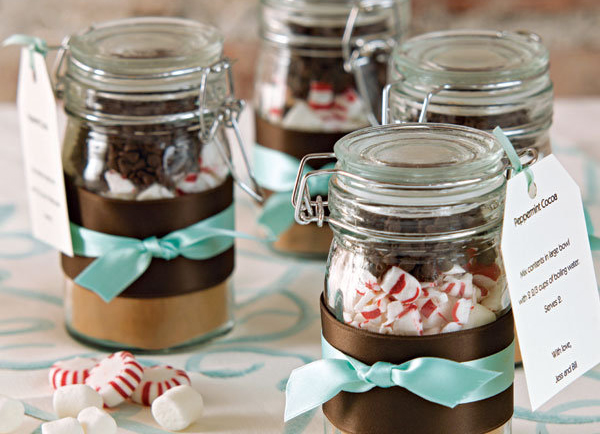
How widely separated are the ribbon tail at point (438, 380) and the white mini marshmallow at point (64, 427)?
237 millimetres

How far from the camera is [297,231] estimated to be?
1.15 metres

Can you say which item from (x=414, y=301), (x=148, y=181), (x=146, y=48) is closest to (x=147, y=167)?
(x=148, y=181)

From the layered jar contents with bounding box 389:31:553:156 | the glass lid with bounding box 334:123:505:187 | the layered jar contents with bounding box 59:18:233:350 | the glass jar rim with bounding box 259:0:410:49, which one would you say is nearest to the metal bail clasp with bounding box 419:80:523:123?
the layered jar contents with bounding box 389:31:553:156

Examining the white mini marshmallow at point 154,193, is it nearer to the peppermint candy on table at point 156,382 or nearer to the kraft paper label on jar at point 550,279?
the peppermint candy on table at point 156,382

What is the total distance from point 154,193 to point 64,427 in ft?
0.83

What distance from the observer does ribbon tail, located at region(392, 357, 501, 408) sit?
0.65 metres

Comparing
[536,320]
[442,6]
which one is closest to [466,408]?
[536,320]

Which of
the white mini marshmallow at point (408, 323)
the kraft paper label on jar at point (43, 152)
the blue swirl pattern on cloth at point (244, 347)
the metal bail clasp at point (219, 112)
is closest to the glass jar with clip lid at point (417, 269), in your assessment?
the white mini marshmallow at point (408, 323)

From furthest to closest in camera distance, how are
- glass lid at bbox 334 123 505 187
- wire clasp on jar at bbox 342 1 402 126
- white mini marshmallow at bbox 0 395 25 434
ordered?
1. wire clasp on jar at bbox 342 1 402 126
2. white mini marshmallow at bbox 0 395 25 434
3. glass lid at bbox 334 123 505 187

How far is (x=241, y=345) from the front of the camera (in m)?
0.93

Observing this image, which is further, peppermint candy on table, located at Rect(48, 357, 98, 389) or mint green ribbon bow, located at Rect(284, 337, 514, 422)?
peppermint candy on table, located at Rect(48, 357, 98, 389)

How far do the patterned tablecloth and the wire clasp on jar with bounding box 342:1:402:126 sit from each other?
8.0 inches

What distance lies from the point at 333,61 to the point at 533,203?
A: 1.63 feet

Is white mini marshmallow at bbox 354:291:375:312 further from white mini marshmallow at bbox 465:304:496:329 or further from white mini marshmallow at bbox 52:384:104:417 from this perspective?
white mini marshmallow at bbox 52:384:104:417
